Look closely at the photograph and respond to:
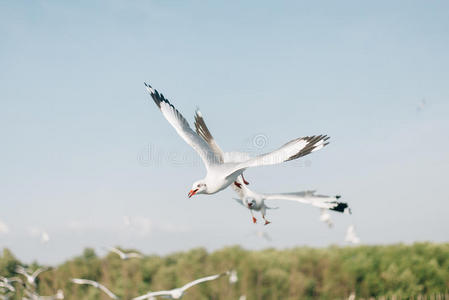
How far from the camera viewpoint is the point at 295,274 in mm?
40500

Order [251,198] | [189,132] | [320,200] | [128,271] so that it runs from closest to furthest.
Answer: [320,200]
[251,198]
[189,132]
[128,271]

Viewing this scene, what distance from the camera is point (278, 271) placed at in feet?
133

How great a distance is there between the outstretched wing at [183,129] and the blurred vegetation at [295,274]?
33568 mm

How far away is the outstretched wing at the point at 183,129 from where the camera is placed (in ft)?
18.1

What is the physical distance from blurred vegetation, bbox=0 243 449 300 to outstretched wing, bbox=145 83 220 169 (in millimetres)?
33568

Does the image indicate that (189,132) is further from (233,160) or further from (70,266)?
(70,266)

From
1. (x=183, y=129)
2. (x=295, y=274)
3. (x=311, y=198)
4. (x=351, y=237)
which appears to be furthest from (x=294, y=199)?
(x=295, y=274)

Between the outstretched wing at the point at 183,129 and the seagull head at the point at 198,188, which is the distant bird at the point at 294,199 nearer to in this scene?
the seagull head at the point at 198,188

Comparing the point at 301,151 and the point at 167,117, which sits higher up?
the point at 167,117

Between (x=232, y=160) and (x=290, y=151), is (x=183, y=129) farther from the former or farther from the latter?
(x=290, y=151)

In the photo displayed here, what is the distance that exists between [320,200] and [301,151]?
2.75ft

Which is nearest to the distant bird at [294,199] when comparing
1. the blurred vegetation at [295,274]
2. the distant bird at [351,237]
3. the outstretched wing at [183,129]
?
the outstretched wing at [183,129]

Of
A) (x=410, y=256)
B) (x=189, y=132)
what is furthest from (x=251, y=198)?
(x=410, y=256)

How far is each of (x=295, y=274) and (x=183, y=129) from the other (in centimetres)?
3573
